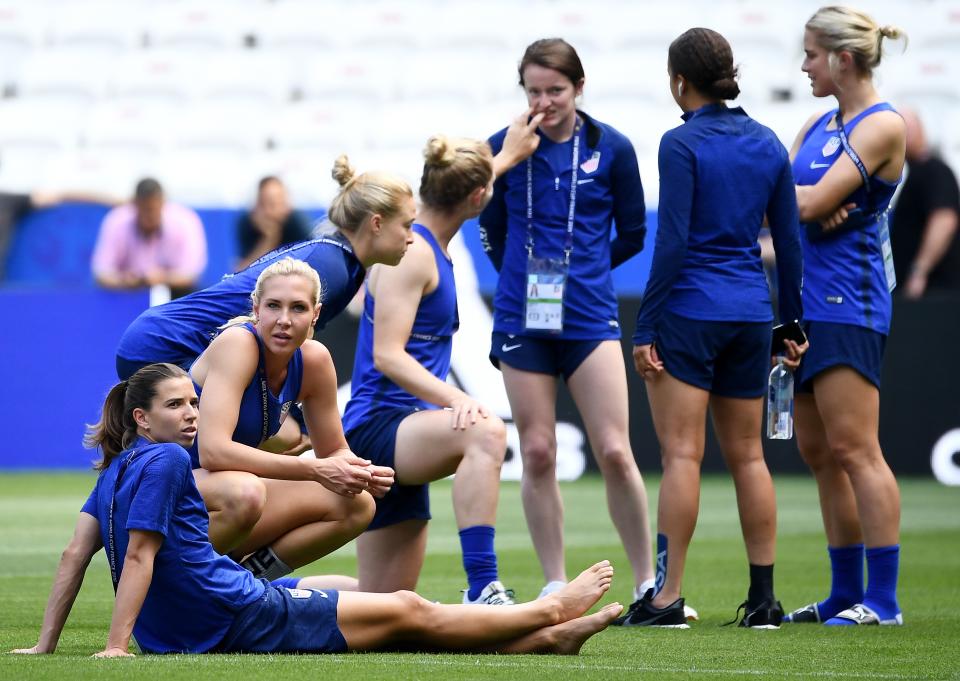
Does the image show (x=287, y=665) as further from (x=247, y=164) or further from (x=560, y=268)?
(x=247, y=164)

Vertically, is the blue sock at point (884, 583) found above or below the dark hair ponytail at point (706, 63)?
below

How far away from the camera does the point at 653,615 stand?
18.4 feet

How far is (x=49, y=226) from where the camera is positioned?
1293 centimetres

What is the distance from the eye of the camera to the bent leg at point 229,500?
4.88 metres

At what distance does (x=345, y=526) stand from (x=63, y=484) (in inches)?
255

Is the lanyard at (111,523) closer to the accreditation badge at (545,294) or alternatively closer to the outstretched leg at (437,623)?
the outstretched leg at (437,623)

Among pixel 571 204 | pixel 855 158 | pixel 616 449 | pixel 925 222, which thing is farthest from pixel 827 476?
pixel 925 222

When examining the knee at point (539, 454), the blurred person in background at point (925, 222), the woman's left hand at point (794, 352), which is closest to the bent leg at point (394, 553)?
the knee at point (539, 454)

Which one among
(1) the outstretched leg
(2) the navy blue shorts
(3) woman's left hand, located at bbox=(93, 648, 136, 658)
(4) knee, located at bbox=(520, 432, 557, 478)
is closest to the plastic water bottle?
(4) knee, located at bbox=(520, 432, 557, 478)

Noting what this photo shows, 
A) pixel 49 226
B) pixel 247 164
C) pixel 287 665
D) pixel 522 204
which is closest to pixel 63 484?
pixel 49 226

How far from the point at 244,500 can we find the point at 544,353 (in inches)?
65.5

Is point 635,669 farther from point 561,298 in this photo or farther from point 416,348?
point 561,298

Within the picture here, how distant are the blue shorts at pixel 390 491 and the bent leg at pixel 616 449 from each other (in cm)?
73

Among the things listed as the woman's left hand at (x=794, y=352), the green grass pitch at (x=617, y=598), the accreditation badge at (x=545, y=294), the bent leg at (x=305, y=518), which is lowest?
the green grass pitch at (x=617, y=598)
